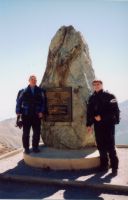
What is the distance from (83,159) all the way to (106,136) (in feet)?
3.71

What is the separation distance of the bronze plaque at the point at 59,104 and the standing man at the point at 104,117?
1609mm

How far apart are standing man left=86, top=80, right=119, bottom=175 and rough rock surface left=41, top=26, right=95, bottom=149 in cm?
151

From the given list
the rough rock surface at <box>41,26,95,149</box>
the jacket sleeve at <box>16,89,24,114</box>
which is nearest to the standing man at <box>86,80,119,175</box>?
the rough rock surface at <box>41,26,95,149</box>

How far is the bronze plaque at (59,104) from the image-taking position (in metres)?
9.63

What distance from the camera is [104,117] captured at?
7.77 meters

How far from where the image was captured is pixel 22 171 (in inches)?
340

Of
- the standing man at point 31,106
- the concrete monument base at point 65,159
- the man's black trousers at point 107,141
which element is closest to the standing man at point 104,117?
the man's black trousers at point 107,141

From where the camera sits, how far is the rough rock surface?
9602 mm

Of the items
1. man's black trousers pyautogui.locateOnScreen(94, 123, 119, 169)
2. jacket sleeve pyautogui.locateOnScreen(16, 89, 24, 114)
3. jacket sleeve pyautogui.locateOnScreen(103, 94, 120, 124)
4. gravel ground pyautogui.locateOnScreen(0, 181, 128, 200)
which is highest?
jacket sleeve pyautogui.locateOnScreen(16, 89, 24, 114)

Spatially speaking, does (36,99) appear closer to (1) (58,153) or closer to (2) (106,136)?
(1) (58,153)

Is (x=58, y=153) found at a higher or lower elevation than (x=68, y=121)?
lower

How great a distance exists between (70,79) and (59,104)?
835 mm

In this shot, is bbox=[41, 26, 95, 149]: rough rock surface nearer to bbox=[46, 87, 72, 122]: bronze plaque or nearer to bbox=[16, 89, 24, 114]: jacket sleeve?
bbox=[46, 87, 72, 122]: bronze plaque

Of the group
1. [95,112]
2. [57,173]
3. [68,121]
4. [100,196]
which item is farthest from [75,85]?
[100,196]
